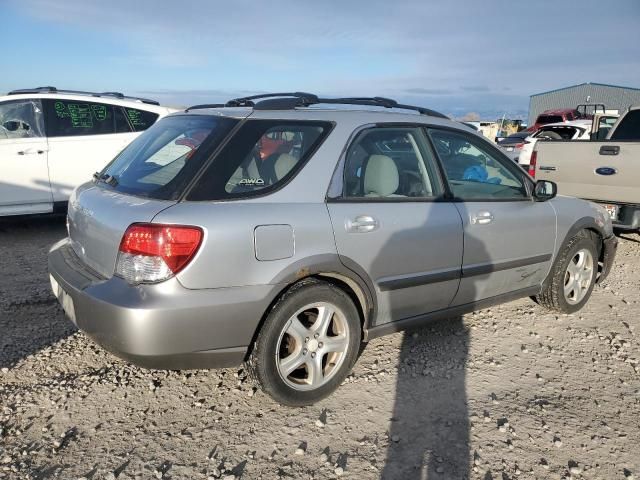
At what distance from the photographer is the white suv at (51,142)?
6.34 m

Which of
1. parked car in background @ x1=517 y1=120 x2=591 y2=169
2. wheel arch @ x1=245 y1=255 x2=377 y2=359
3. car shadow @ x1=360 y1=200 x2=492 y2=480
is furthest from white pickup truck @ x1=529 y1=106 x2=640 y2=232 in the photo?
parked car in background @ x1=517 y1=120 x2=591 y2=169

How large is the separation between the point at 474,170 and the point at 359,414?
1932 millimetres

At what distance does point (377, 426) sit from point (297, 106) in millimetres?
1893

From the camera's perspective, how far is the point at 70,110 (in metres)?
6.69

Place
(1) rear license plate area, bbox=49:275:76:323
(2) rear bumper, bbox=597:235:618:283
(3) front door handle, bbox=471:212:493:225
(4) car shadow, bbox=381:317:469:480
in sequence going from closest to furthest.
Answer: (4) car shadow, bbox=381:317:469:480 < (1) rear license plate area, bbox=49:275:76:323 < (3) front door handle, bbox=471:212:493:225 < (2) rear bumper, bbox=597:235:618:283

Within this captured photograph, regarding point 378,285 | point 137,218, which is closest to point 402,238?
point 378,285

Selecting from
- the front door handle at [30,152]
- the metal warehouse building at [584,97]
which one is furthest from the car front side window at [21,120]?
the metal warehouse building at [584,97]

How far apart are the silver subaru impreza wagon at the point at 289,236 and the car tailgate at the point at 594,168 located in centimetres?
227

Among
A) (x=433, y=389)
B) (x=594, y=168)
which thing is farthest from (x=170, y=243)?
(x=594, y=168)

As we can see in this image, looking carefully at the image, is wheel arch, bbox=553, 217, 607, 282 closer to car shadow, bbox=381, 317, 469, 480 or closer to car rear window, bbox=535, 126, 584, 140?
car shadow, bbox=381, 317, 469, 480

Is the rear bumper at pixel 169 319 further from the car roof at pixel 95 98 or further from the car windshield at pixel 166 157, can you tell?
the car roof at pixel 95 98

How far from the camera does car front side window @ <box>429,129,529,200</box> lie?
3.55m

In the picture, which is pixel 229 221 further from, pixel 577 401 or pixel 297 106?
pixel 577 401

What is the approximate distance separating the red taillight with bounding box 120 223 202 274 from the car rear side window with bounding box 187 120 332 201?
219 millimetres
